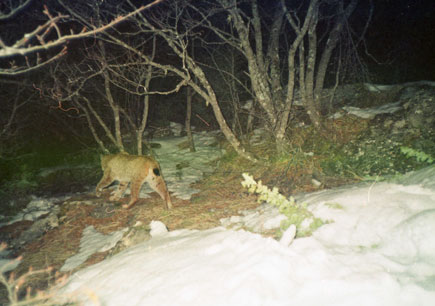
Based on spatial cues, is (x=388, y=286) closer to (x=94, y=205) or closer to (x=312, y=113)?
(x=312, y=113)

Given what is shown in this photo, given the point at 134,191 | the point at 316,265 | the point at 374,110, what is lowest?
the point at 134,191

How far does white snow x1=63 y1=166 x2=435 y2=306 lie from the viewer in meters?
1.75

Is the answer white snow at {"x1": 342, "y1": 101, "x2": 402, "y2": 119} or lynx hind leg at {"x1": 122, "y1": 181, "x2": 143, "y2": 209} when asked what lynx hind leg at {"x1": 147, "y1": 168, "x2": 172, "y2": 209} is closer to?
lynx hind leg at {"x1": 122, "y1": 181, "x2": 143, "y2": 209}

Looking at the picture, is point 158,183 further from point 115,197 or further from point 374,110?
point 374,110

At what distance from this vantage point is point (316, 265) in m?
2.02

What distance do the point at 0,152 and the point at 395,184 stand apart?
1304 centimetres

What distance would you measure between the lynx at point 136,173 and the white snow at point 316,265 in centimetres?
247

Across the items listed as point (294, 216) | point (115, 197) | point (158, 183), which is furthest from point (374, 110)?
point (115, 197)

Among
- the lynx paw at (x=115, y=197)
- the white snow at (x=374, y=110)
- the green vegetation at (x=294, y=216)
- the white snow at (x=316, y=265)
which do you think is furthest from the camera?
the white snow at (x=374, y=110)

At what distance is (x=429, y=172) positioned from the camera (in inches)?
116

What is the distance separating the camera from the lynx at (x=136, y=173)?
17.9 feet

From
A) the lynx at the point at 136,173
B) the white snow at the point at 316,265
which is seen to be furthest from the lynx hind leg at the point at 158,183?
the white snow at the point at 316,265

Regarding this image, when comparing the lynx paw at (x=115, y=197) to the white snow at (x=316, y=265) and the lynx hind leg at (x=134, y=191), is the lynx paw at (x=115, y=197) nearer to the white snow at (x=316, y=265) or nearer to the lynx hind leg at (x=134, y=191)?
the lynx hind leg at (x=134, y=191)

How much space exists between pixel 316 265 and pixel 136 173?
458 centimetres
